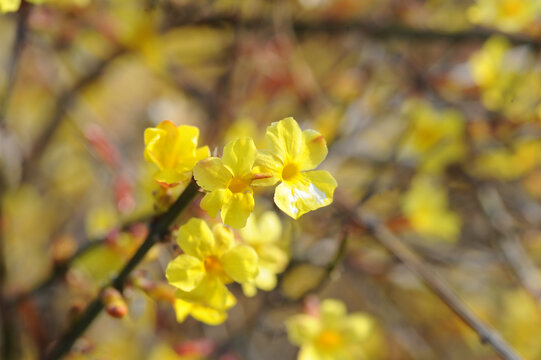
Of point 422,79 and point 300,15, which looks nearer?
point 422,79

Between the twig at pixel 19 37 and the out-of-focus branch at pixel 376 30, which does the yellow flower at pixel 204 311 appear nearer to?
the twig at pixel 19 37

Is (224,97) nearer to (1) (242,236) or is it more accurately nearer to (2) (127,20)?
(2) (127,20)

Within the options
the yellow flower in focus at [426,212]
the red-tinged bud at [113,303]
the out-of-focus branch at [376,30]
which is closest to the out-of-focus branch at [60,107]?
the out-of-focus branch at [376,30]

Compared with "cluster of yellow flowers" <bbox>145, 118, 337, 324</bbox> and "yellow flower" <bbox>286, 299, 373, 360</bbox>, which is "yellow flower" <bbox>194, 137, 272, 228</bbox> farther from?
"yellow flower" <bbox>286, 299, 373, 360</bbox>

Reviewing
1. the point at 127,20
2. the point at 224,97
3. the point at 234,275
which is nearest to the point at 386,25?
the point at 224,97

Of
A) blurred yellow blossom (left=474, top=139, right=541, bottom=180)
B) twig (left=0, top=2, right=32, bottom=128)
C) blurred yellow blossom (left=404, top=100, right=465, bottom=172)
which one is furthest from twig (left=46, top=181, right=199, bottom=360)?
blurred yellow blossom (left=474, top=139, right=541, bottom=180)

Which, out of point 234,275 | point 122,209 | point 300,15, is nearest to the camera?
point 234,275

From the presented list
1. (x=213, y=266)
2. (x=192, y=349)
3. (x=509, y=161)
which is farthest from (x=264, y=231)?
(x=509, y=161)

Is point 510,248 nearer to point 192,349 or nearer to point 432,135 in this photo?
point 432,135
